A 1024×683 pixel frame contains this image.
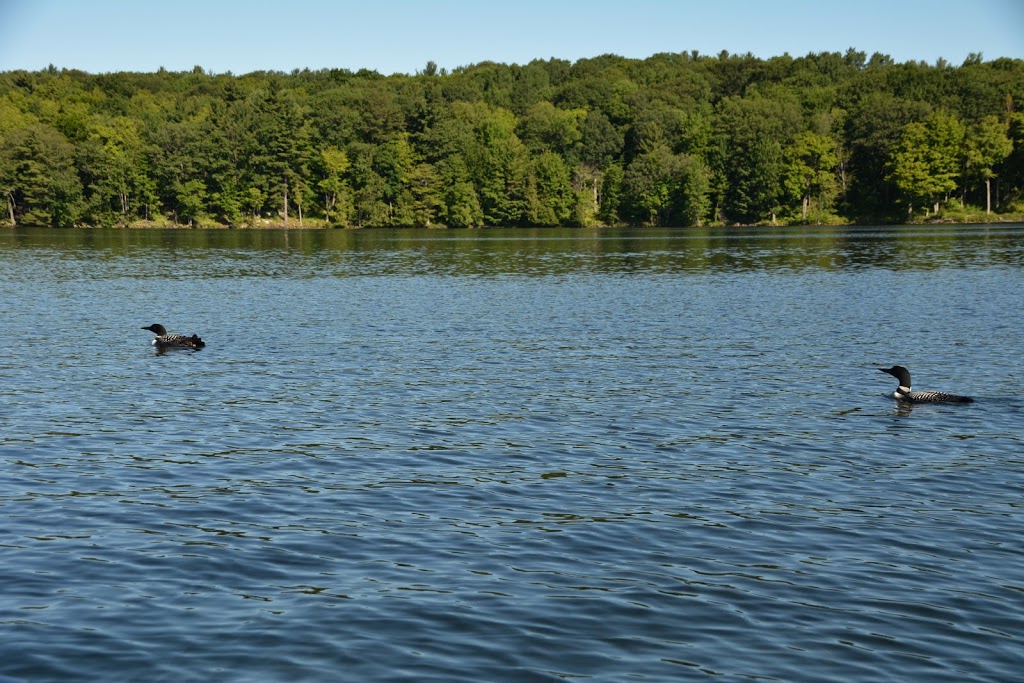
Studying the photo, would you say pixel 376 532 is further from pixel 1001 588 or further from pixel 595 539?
pixel 1001 588

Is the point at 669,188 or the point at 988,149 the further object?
the point at 669,188

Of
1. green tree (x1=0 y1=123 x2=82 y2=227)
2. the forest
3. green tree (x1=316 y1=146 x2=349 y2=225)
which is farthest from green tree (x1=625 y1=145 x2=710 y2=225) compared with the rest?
green tree (x1=0 y1=123 x2=82 y2=227)

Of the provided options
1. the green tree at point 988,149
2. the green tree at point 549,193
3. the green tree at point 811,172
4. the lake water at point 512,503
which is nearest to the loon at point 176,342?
the lake water at point 512,503

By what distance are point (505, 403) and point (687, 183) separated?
159 meters

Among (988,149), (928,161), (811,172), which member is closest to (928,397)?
(928,161)

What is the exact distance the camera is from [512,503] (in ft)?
61.3

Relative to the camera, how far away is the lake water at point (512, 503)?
1264cm

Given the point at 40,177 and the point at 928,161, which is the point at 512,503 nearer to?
the point at 40,177

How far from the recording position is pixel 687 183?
18200 cm

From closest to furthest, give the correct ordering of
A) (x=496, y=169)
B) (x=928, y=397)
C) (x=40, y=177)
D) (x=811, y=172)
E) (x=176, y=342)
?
(x=928, y=397) → (x=176, y=342) → (x=40, y=177) → (x=811, y=172) → (x=496, y=169)

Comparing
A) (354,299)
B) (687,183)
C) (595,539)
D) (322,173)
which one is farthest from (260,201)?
(595,539)

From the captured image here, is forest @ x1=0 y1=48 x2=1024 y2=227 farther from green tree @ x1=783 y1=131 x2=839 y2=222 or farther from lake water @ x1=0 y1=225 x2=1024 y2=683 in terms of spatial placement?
lake water @ x1=0 y1=225 x2=1024 y2=683

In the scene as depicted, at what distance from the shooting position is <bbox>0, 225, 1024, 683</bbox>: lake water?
12641 mm

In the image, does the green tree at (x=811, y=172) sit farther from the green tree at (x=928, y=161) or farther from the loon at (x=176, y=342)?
the loon at (x=176, y=342)
